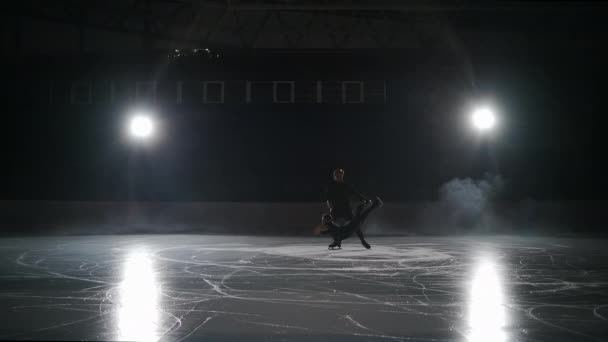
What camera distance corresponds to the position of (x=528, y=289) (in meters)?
6.87

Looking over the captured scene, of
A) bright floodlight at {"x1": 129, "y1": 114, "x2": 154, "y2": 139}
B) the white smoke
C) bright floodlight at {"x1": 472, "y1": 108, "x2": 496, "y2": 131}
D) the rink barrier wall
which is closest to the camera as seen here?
the rink barrier wall

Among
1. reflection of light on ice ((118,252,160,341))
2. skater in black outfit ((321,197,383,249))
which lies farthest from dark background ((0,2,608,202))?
reflection of light on ice ((118,252,160,341))

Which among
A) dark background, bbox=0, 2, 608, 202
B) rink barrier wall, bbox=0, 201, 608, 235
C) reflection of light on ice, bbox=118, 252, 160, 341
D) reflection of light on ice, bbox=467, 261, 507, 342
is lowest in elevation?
reflection of light on ice, bbox=118, 252, 160, 341

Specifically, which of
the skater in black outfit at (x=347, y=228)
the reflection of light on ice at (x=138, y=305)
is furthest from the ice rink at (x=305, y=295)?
the skater in black outfit at (x=347, y=228)

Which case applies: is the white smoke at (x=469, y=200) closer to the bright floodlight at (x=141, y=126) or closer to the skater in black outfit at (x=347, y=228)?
the skater in black outfit at (x=347, y=228)

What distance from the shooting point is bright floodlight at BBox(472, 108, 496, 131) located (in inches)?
792

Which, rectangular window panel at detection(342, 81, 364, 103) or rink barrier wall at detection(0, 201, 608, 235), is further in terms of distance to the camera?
rectangular window panel at detection(342, 81, 364, 103)

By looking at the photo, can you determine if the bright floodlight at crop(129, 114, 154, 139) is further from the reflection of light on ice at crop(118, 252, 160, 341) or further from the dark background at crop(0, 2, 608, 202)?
the reflection of light on ice at crop(118, 252, 160, 341)

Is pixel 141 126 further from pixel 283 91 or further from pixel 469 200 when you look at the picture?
pixel 469 200

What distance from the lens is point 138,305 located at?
227 inches

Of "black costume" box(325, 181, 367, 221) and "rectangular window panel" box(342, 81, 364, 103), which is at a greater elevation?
"rectangular window panel" box(342, 81, 364, 103)

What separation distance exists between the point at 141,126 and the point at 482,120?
1350 cm

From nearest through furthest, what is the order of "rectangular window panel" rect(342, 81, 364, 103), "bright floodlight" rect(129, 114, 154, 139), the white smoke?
the white smoke → "bright floodlight" rect(129, 114, 154, 139) → "rectangular window panel" rect(342, 81, 364, 103)

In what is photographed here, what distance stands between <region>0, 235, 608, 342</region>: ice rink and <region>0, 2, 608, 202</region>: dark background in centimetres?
861
